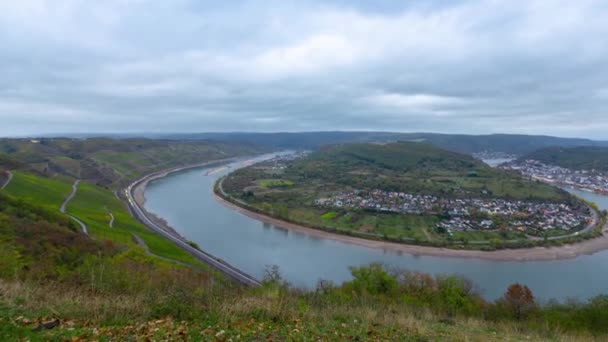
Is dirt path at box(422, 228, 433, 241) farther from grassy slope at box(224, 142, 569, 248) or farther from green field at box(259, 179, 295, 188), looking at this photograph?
green field at box(259, 179, 295, 188)

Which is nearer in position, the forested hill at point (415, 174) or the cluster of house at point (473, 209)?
the cluster of house at point (473, 209)

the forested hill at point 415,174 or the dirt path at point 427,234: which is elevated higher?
the forested hill at point 415,174

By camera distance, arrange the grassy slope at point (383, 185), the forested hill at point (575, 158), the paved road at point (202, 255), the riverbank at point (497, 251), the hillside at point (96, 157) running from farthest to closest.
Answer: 1. the forested hill at point (575, 158)
2. the hillside at point (96, 157)
3. the grassy slope at point (383, 185)
4. the riverbank at point (497, 251)
5. the paved road at point (202, 255)

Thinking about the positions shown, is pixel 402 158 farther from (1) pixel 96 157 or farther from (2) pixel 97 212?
(2) pixel 97 212

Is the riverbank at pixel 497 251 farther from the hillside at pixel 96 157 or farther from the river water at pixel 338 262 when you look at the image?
the hillside at pixel 96 157

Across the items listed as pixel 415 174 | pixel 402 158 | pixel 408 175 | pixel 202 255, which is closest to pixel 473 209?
pixel 408 175

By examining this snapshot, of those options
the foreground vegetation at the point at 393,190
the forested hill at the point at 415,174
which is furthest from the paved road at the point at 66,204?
the forested hill at the point at 415,174

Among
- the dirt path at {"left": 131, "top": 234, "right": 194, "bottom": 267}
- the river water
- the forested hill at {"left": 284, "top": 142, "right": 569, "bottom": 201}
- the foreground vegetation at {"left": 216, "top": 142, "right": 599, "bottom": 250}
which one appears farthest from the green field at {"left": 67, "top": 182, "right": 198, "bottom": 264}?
the forested hill at {"left": 284, "top": 142, "right": 569, "bottom": 201}
